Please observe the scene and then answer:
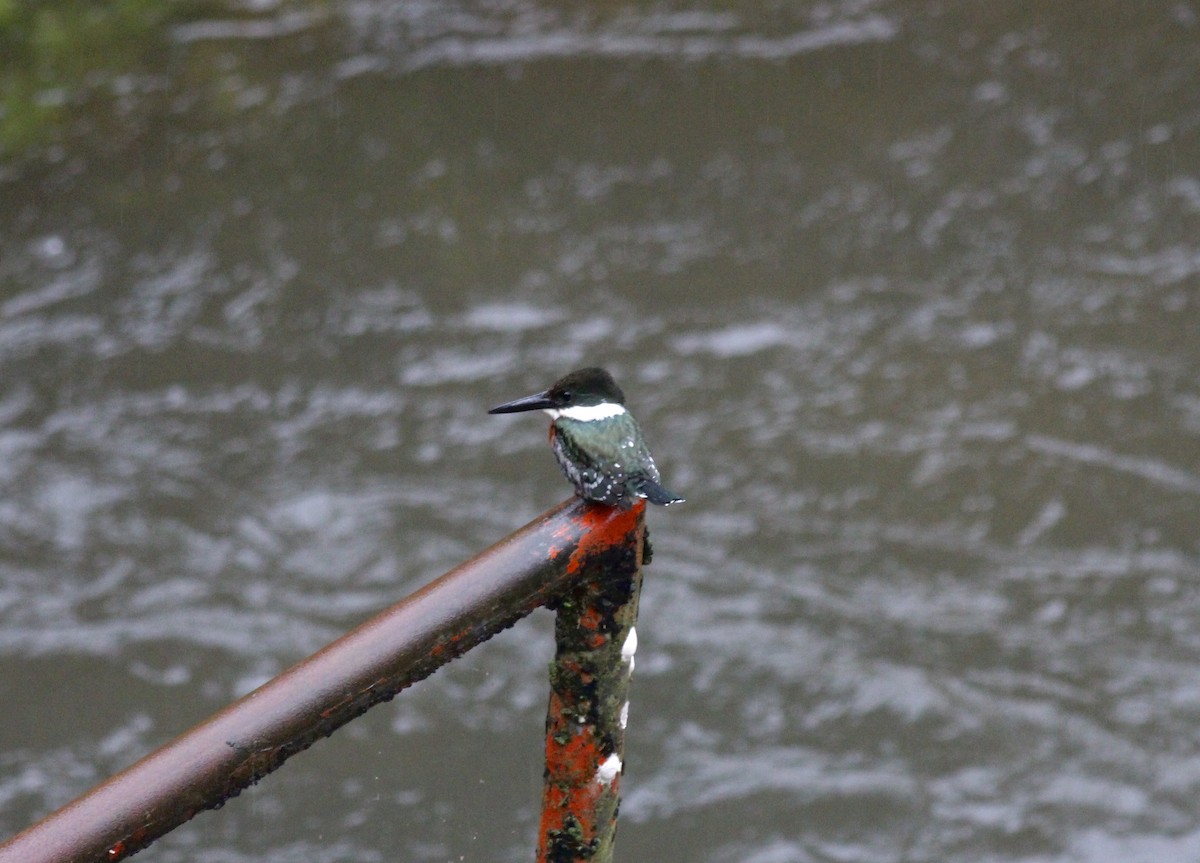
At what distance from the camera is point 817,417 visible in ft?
17.5

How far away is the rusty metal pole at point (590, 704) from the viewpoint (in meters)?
1.48

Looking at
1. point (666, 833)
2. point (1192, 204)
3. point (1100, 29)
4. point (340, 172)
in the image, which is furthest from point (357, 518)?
point (1100, 29)

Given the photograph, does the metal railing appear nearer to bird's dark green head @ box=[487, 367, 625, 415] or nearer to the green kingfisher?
the green kingfisher

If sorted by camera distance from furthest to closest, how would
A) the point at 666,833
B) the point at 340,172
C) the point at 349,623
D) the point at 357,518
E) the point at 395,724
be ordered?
the point at 340,172, the point at 357,518, the point at 349,623, the point at 395,724, the point at 666,833

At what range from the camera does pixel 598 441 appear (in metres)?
1.71

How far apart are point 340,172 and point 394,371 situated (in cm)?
164

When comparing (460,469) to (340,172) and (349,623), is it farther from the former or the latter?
(340,172)

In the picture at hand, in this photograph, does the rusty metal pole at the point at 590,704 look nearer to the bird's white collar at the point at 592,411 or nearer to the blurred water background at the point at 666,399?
the bird's white collar at the point at 592,411

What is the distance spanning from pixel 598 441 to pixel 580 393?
0.38 feet

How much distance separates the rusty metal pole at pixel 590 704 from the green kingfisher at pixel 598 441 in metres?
0.08

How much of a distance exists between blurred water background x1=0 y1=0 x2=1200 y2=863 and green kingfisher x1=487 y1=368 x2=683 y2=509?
233 cm

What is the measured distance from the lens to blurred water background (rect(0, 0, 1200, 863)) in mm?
4078

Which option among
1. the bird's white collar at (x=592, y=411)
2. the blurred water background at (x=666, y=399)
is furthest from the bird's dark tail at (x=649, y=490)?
the blurred water background at (x=666, y=399)

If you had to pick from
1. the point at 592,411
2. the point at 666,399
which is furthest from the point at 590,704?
the point at 666,399
